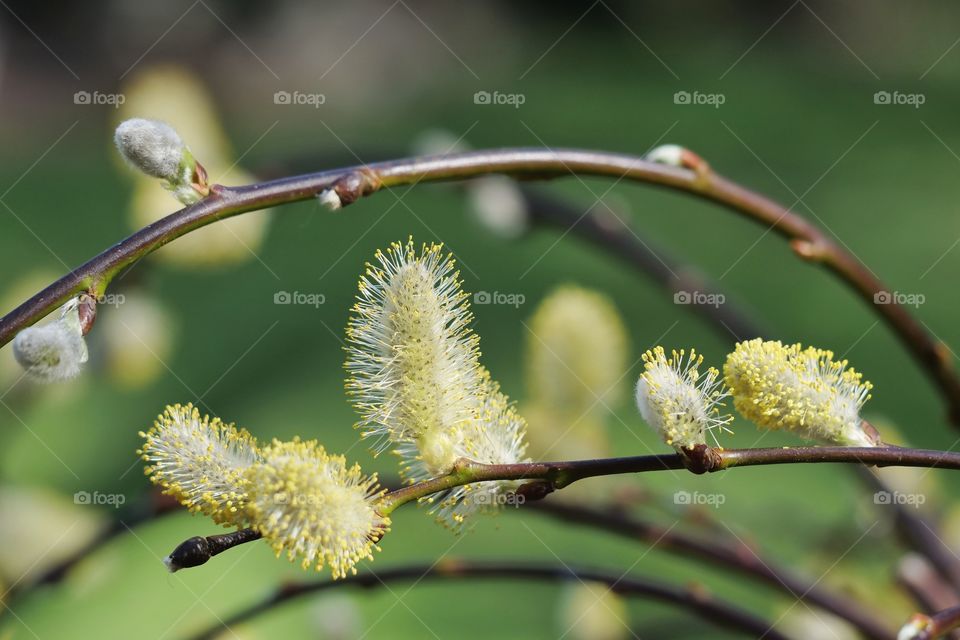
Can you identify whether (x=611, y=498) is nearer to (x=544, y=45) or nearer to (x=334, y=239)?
Result: (x=334, y=239)

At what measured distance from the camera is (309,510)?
28 cm

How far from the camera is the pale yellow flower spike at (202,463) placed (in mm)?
294

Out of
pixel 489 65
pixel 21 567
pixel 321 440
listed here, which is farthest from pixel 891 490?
pixel 489 65

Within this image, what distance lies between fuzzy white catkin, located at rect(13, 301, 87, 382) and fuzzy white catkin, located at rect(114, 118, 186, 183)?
0.20 ft

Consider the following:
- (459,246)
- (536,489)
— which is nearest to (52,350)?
(536,489)

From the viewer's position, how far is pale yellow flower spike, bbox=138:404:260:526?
294 mm

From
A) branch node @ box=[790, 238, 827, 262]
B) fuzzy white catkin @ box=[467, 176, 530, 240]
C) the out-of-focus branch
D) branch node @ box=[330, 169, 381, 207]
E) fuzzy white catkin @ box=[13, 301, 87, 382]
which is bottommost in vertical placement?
fuzzy white catkin @ box=[13, 301, 87, 382]

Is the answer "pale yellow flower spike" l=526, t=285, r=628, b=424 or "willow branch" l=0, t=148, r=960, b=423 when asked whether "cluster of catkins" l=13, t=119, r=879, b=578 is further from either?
"pale yellow flower spike" l=526, t=285, r=628, b=424

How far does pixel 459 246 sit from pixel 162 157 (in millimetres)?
1386

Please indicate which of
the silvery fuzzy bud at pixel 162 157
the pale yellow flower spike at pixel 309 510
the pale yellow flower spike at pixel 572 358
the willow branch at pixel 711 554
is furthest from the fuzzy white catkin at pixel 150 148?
the pale yellow flower spike at pixel 572 358

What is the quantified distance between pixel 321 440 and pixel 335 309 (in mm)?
294

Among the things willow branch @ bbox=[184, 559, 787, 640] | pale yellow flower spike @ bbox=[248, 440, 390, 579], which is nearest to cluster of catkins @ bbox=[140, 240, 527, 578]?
pale yellow flower spike @ bbox=[248, 440, 390, 579]

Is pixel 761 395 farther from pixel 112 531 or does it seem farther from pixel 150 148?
pixel 112 531

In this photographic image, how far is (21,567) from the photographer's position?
1.89 ft
